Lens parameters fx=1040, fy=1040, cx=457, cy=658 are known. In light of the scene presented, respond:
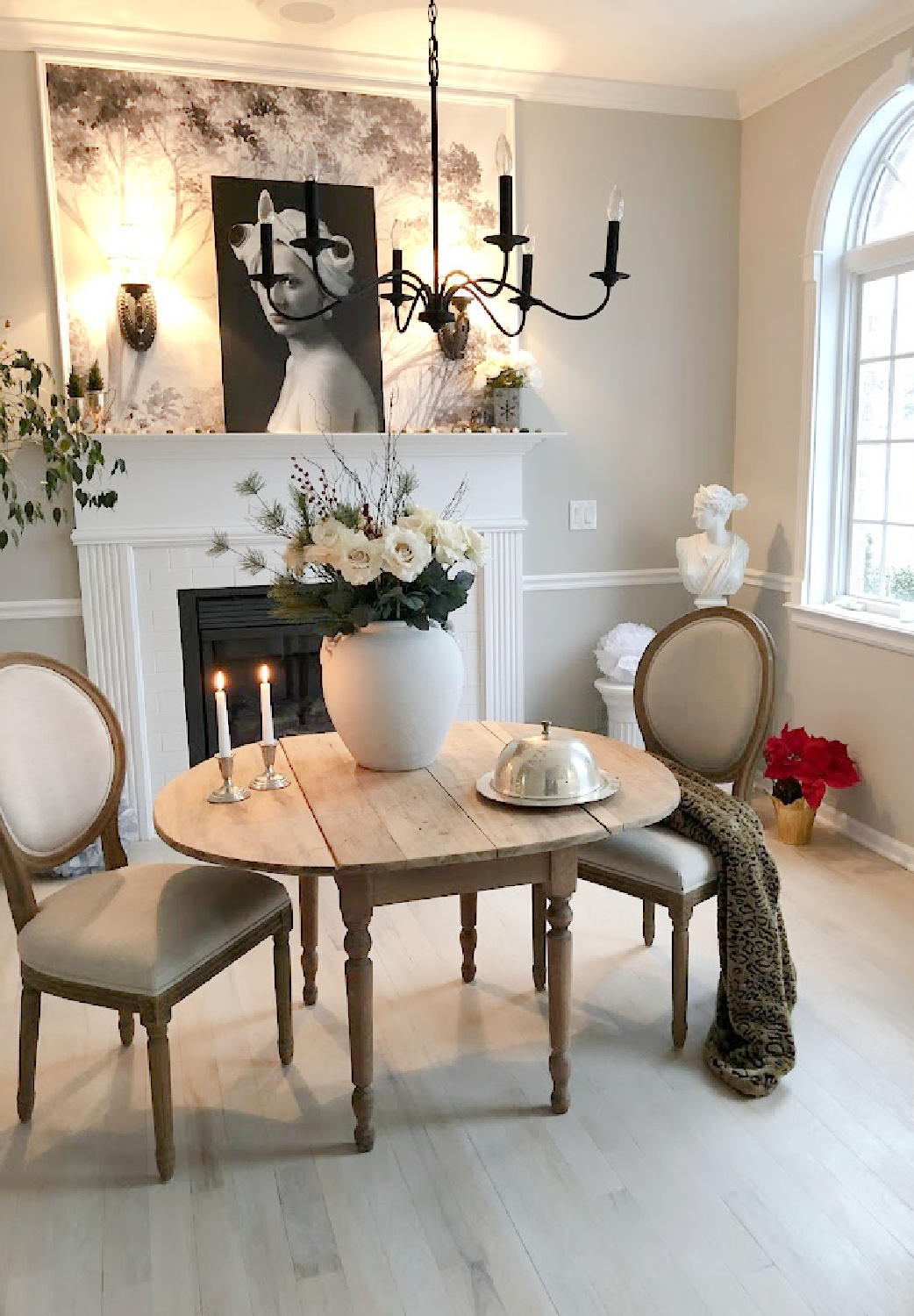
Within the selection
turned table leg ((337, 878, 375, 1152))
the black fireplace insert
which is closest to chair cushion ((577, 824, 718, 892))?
turned table leg ((337, 878, 375, 1152))

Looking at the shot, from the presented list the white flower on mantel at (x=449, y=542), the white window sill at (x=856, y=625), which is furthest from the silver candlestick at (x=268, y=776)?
the white window sill at (x=856, y=625)

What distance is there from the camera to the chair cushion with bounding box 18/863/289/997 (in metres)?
1.96

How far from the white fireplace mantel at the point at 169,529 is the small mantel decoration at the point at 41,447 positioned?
93 mm

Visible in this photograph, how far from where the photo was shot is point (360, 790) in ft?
7.05

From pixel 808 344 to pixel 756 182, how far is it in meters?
0.76

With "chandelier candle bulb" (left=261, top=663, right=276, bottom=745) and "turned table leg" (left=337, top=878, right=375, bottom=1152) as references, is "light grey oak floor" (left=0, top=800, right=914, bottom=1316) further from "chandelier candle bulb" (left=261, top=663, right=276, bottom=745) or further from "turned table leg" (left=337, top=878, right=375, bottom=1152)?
"chandelier candle bulb" (left=261, top=663, right=276, bottom=745)

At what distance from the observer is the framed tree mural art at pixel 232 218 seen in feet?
11.4

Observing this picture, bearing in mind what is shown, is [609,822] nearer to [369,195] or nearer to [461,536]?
[461,536]

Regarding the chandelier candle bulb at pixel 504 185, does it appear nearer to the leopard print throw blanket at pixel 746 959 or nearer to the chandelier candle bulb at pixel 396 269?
the chandelier candle bulb at pixel 396 269

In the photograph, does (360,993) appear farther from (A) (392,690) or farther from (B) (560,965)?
(A) (392,690)

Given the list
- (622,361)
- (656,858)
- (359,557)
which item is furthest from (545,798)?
(622,361)

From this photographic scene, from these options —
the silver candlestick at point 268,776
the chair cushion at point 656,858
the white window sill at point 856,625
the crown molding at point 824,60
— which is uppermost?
the crown molding at point 824,60

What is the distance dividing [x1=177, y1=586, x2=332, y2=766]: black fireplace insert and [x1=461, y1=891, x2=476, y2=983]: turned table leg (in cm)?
136

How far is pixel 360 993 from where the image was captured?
1984mm
